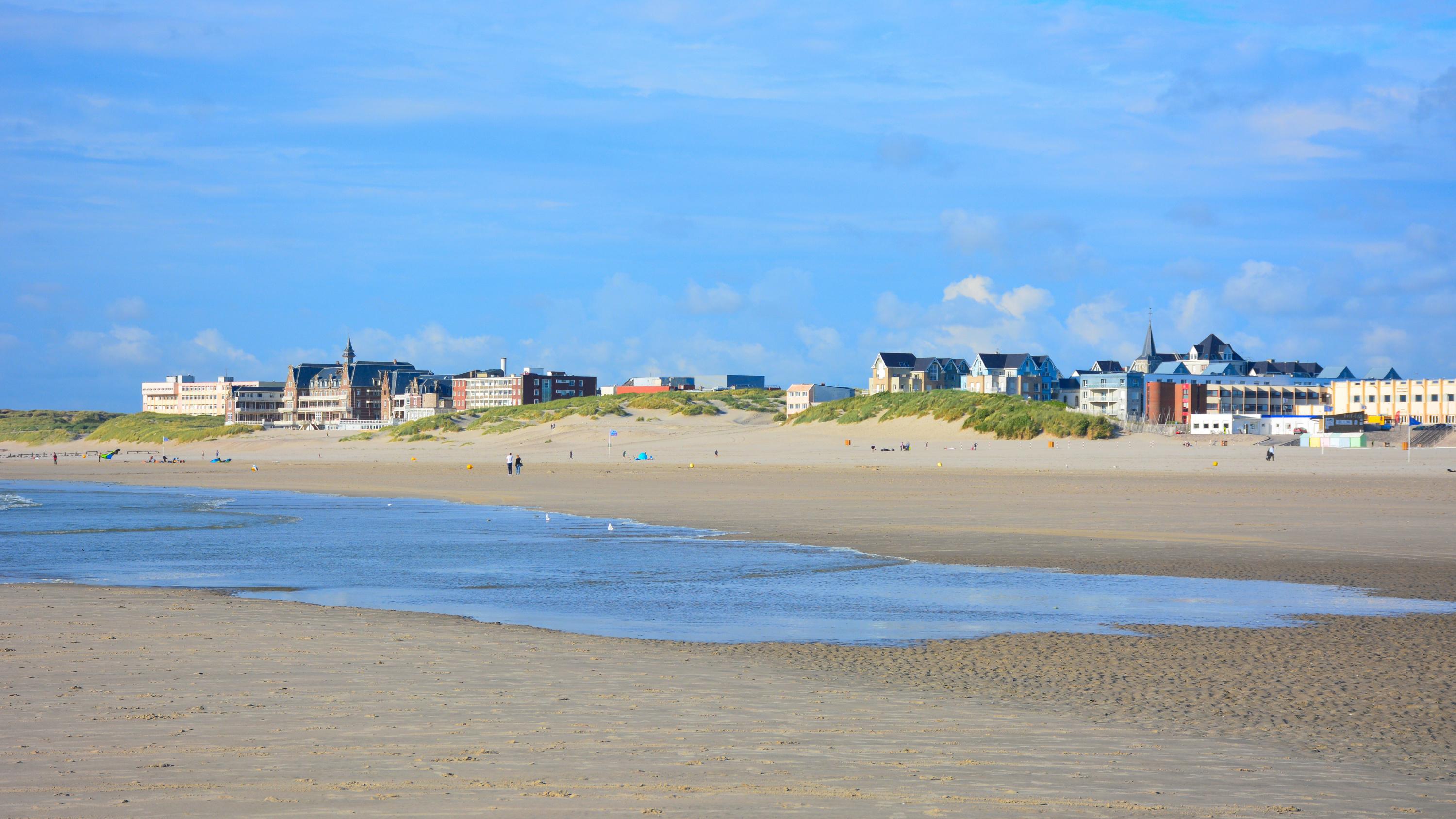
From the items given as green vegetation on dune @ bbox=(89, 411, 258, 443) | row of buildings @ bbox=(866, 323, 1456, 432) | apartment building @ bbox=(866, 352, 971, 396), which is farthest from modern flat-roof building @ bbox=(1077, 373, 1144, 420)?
green vegetation on dune @ bbox=(89, 411, 258, 443)

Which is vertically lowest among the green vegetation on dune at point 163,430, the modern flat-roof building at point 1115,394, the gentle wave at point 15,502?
the gentle wave at point 15,502

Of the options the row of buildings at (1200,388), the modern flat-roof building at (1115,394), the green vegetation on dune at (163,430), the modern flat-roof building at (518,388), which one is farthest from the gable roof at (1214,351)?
the green vegetation on dune at (163,430)

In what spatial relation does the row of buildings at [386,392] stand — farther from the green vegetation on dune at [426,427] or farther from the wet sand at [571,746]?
the wet sand at [571,746]

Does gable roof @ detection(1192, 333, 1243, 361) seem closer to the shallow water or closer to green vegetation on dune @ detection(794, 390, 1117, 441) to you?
green vegetation on dune @ detection(794, 390, 1117, 441)

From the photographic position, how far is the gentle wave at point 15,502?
3531cm

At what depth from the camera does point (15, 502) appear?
38.5m

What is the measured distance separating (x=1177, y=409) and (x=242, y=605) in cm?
11988

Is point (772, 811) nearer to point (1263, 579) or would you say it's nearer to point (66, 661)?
point (66, 661)

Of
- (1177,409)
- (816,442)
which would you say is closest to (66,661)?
(816,442)

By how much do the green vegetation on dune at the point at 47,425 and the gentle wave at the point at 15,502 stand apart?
104345 mm

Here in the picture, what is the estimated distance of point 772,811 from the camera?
5750 millimetres

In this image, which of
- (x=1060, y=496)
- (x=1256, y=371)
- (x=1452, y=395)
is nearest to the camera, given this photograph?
(x=1060, y=496)

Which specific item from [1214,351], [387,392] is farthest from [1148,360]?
[387,392]

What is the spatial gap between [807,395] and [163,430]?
74035 millimetres
